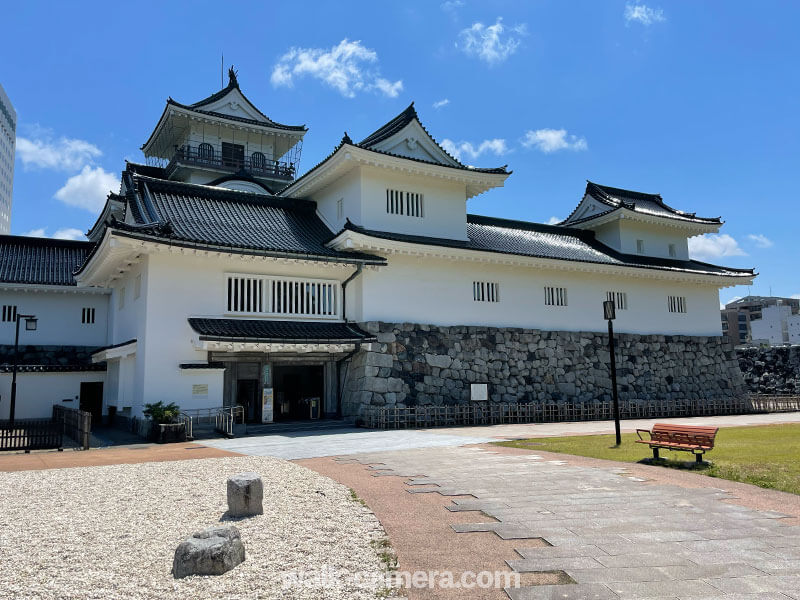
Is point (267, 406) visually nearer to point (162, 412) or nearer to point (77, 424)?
point (162, 412)

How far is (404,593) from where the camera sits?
5.52 m

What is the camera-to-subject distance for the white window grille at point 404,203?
25.5 meters

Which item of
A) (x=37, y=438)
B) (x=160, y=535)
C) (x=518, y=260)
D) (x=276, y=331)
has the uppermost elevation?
(x=518, y=260)

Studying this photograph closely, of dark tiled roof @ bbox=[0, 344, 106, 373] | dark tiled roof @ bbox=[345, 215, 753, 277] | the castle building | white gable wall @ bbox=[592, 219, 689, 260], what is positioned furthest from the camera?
white gable wall @ bbox=[592, 219, 689, 260]

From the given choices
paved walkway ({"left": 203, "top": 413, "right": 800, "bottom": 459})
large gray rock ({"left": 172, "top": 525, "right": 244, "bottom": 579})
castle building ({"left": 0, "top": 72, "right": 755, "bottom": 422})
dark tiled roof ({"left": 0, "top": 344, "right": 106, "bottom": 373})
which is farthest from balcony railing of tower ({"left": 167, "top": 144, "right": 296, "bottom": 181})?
large gray rock ({"left": 172, "top": 525, "right": 244, "bottom": 579})

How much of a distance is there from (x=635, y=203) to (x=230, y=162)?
26.5 meters

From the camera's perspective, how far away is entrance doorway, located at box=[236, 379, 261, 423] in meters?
22.4

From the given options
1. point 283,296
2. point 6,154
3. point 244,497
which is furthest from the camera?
point 6,154

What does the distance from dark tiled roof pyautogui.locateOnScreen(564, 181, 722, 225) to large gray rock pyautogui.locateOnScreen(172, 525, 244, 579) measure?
29972 millimetres

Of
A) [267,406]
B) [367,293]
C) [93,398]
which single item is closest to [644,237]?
[367,293]

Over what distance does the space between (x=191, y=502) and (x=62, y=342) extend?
23131 mm

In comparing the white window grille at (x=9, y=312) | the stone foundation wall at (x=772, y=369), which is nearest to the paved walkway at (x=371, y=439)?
the white window grille at (x=9, y=312)

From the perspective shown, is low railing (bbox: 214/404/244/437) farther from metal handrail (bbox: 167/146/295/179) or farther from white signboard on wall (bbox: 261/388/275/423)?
metal handrail (bbox: 167/146/295/179)

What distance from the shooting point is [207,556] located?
611cm
